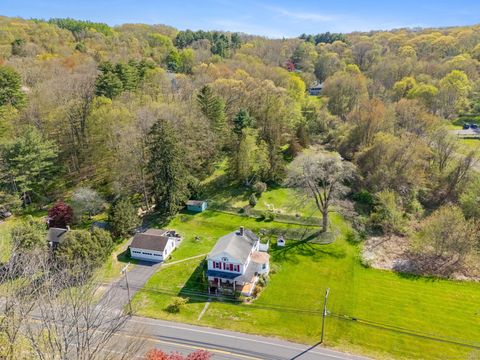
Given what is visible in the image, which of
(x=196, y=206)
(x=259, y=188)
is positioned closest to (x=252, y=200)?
(x=259, y=188)

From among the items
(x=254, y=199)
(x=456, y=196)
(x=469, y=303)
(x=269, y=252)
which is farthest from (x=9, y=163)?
(x=456, y=196)

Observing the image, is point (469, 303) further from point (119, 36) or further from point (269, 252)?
point (119, 36)

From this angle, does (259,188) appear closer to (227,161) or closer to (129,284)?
(227,161)

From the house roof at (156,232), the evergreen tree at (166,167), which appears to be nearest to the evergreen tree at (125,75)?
the evergreen tree at (166,167)

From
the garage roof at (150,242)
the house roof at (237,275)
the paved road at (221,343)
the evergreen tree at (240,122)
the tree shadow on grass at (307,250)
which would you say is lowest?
the paved road at (221,343)

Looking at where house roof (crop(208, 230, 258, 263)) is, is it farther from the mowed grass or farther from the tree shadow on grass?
the tree shadow on grass

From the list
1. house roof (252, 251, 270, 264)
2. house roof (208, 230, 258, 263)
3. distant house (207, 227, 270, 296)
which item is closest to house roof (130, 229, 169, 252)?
house roof (208, 230, 258, 263)

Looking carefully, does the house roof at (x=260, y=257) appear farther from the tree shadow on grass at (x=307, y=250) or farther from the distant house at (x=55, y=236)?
the distant house at (x=55, y=236)
